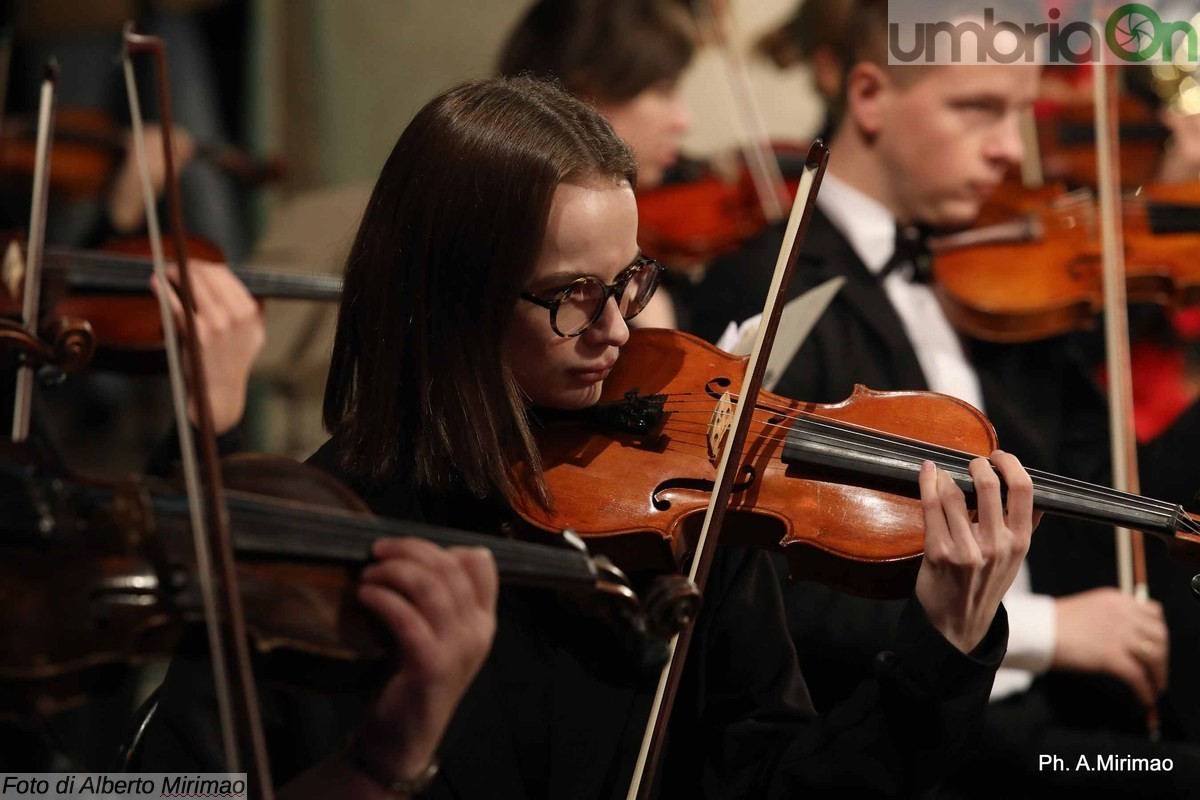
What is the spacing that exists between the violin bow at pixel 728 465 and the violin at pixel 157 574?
0.76 ft

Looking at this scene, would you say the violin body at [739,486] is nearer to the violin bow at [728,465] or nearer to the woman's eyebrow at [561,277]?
the violin bow at [728,465]

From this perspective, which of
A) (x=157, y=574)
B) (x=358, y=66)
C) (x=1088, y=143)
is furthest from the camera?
(x=358, y=66)

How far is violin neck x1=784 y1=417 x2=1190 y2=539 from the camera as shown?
117 centimetres

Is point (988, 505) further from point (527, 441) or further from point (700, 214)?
point (700, 214)

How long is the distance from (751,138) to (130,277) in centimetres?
186

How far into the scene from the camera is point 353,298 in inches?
49.6

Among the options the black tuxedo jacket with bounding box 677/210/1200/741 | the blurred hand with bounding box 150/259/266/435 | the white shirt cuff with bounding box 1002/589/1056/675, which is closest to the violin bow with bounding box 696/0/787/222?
the black tuxedo jacket with bounding box 677/210/1200/741

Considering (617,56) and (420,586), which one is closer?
(420,586)

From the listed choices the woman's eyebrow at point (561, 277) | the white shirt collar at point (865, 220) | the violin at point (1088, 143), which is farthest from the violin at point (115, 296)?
the violin at point (1088, 143)

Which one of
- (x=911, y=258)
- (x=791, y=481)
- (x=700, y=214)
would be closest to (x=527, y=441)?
(x=791, y=481)

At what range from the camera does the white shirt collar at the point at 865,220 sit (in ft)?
7.58

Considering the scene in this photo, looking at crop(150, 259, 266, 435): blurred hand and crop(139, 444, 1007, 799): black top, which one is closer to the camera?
crop(139, 444, 1007, 799): black top

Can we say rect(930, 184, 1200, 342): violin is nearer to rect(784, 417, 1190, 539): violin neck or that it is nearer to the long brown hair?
rect(784, 417, 1190, 539): violin neck

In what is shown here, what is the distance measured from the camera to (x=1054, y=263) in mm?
2301
